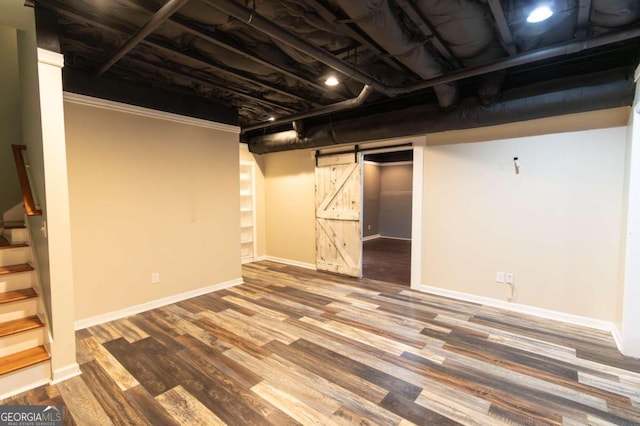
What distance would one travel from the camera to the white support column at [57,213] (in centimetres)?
221

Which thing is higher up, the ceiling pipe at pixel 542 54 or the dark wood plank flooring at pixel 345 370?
the ceiling pipe at pixel 542 54

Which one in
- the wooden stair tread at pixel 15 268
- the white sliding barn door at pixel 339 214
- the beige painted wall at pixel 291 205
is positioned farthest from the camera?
the beige painted wall at pixel 291 205

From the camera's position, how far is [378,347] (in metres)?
2.79

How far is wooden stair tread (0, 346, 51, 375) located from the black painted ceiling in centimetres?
264

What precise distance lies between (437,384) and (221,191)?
3.73 metres

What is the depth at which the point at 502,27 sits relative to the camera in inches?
85.4

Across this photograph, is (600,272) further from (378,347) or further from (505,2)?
(505,2)

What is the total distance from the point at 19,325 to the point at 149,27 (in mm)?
2647

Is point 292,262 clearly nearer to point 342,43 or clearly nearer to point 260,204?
point 260,204

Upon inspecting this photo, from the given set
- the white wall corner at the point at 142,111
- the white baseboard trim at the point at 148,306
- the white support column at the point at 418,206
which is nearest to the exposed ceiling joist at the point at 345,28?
the white support column at the point at 418,206

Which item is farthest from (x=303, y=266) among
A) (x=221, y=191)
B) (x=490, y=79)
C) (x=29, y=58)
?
(x=29, y=58)

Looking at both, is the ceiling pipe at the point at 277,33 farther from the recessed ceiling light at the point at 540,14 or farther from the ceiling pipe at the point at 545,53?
the recessed ceiling light at the point at 540,14

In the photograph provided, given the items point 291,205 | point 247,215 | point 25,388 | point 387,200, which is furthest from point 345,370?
point 387,200

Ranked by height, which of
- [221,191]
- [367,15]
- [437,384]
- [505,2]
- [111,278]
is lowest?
[437,384]
